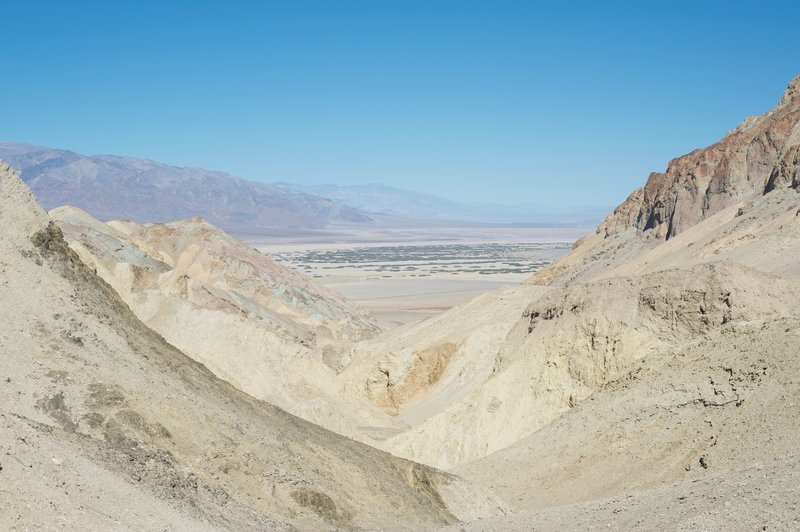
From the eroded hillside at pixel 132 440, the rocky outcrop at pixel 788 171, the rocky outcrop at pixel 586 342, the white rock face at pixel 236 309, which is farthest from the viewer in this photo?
the rocky outcrop at pixel 788 171

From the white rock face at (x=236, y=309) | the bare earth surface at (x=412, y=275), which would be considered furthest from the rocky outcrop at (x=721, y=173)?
the white rock face at (x=236, y=309)

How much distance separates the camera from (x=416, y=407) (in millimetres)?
26453

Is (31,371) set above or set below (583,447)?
above

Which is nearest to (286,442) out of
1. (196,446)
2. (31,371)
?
(196,446)

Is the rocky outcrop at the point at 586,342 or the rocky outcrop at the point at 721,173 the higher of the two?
the rocky outcrop at the point at 721,173

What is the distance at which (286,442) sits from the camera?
50.8ft

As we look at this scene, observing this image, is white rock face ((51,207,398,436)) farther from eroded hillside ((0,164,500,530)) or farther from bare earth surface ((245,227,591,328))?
eroded hillside ((0,164,500,530))

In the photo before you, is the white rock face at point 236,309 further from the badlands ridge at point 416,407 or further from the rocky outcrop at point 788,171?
the rocky outcrop at point 788,171

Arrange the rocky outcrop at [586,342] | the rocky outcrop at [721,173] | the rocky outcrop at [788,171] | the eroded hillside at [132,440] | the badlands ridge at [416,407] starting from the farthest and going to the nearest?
the rocky outcrop at [721,173], the rocky outcrop at [788,171], the rocky outcrop at [586,342], the badlands ridge at [416,407], the eroded hillside at [132,440]

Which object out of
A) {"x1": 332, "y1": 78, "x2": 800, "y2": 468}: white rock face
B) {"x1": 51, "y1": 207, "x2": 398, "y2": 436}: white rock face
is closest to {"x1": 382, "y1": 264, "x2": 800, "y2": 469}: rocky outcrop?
{"x1": 332, "y1": 78, "x2": 800, "y2": 468}: white rock face

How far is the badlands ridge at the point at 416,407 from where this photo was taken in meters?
11.2

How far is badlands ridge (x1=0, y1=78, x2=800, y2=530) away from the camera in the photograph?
11.2 meters

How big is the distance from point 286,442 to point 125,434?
11.5ft

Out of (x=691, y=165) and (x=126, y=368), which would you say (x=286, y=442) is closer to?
(x=126, y=368)
